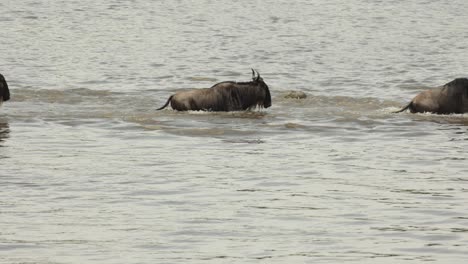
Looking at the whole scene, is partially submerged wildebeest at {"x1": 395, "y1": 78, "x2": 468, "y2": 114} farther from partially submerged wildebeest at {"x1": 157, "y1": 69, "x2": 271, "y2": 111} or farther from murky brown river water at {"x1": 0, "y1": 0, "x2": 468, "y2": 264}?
partially submerged wildebeest at {"x1": 157, "y1": 69, "x2": 271, "y2": 111}

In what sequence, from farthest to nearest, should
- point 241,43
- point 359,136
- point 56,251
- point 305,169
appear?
point 241,43
point 359,136
point 305,169
point 56,251

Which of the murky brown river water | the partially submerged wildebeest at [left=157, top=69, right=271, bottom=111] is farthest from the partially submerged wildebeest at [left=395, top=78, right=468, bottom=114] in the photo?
the partially submerged wildebeest at [left=157, top=69, right=271, bottom=111]

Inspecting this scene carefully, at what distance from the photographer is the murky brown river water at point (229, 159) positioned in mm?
12060

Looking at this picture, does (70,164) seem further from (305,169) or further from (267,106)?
(267,106)

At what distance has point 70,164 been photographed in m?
16.9

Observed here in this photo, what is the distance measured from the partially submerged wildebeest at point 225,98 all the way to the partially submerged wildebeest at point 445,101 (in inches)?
100

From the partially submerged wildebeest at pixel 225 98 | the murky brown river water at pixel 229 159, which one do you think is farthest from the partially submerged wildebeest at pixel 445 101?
the partially submerged wildebeest at pixel 225 98

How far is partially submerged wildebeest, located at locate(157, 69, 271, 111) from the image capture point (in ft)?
77.4

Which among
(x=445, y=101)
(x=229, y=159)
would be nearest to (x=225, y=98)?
(x=445, y=101)

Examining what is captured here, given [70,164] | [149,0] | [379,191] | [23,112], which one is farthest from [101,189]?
[149,0]

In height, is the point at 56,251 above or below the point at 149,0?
above

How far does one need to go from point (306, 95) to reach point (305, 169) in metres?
10.1

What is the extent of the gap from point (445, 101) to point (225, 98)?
389 cm

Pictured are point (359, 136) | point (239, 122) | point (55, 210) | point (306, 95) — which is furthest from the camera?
point (306, 95)
